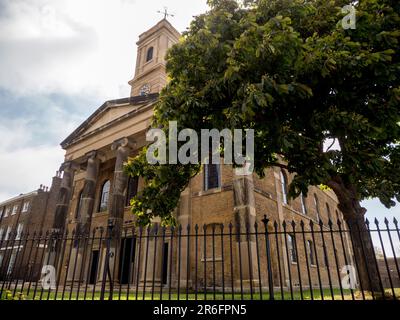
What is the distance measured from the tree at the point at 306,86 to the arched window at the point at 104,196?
17718 mm

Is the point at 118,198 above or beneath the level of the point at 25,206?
beneath

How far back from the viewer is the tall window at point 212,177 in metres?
16.6

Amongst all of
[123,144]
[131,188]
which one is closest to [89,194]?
[131,188]

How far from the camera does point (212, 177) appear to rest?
17.0 m

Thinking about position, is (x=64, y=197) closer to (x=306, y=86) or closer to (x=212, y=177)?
(x=212, y=177)

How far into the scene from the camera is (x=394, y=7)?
19.8 ft

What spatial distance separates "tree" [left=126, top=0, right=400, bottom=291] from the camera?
209 inches

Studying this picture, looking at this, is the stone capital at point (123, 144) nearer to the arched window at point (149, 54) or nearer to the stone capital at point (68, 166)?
the stone capital at point (68, 166)

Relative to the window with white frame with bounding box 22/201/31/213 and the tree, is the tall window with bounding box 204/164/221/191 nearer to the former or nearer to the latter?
the tree

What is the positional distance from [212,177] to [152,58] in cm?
1937

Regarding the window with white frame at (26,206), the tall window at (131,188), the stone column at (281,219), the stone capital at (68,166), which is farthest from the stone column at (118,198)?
the window with white frame at (26,206)

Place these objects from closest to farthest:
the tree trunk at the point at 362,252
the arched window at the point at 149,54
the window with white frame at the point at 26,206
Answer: the tree trunk at the point at 362,252, the arched window at the point at 149,54, the window with white frame at the point at 26,206

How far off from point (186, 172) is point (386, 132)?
525cm
